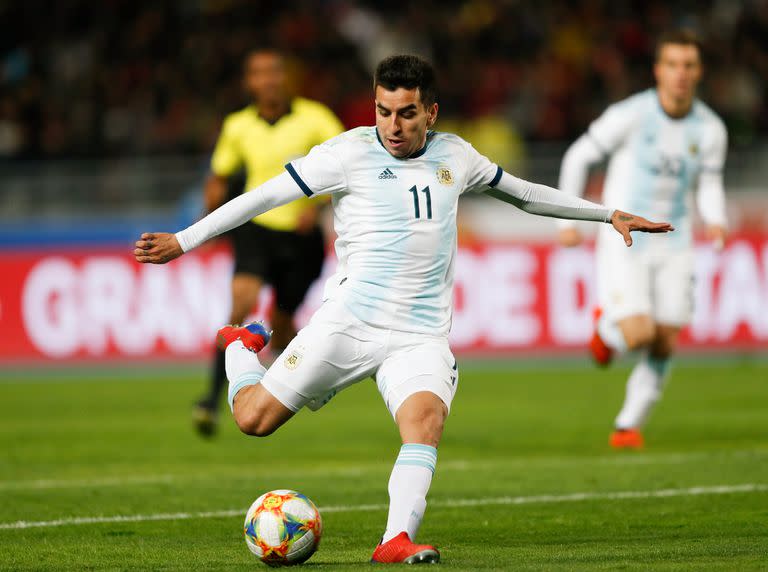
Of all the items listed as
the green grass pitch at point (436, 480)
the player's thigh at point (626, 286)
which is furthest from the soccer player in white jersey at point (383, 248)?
the player's thigh at point (626, 286)

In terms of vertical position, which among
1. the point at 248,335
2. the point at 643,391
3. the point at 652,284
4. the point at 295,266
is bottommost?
the point at 643,391

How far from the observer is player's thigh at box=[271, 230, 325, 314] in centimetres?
1050

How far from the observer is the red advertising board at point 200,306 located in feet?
55.4

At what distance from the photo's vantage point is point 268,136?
1043 cm

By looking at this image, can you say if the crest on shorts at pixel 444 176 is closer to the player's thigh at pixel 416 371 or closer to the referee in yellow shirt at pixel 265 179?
the player's thigh at pixel 416 371

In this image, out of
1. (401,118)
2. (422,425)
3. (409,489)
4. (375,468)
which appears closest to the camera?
(409,489)

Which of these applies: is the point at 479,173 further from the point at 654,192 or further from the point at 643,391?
the point at 643,391

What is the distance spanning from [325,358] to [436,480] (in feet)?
8.60

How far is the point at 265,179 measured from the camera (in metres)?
10.3

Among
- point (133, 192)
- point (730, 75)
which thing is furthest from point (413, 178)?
point (730, 75)

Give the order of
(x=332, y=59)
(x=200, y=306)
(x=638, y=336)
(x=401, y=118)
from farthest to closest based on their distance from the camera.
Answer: (x=332, y=59), (x=200, y=306), (x=638, y=336), (x=401, y=118)

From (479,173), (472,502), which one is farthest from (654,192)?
(479,173)

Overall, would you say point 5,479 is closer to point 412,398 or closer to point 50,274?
point 412,398

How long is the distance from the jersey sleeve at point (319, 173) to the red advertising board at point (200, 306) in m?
11.0
